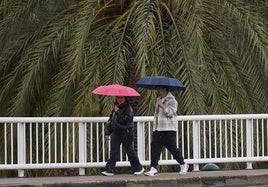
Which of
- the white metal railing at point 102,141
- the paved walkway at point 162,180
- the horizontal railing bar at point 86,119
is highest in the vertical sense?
the horizontal railing bar at point 86,119

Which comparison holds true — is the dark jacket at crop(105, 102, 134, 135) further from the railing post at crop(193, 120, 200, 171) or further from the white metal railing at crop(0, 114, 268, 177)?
the railing post at crop(193, 120, 200, 171)

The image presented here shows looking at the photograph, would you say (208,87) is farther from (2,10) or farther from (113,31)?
(2,10)

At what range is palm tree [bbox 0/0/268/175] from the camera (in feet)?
50.6

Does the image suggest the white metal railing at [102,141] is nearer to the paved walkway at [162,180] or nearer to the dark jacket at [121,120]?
the paved walkway at [162,180]

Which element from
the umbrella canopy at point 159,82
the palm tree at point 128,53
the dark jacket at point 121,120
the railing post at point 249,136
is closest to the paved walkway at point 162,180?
the railing post at point 249,136

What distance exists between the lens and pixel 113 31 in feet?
53.1

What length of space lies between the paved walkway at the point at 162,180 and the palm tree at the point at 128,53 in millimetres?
2167

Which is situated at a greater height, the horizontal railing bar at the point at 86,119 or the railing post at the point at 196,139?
the horizontal railing bar at the point at 86,119

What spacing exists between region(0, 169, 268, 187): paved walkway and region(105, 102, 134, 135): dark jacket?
83 cm

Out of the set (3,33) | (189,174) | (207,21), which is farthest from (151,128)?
(3,33)

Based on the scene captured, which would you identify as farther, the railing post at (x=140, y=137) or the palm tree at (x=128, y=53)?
the palm tree at (x=128, y=53)

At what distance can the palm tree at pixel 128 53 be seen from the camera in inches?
607

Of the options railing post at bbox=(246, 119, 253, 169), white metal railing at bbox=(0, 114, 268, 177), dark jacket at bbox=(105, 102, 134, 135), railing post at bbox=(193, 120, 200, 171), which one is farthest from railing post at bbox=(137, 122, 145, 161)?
railing post at bbox=(246, 119, 253, 169)

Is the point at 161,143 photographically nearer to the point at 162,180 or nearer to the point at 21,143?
the point at 162,180
